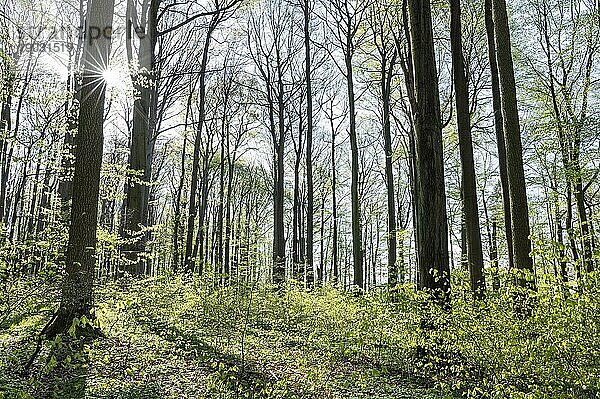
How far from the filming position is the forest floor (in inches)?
200

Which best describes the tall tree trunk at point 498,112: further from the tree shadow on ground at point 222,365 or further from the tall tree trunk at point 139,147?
the tall tree trunk at point 139,147

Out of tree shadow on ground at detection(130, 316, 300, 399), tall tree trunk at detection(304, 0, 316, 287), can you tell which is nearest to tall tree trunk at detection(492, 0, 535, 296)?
tree shadow on ground at detection(130, 316, 300, 399)

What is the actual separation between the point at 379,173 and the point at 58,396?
2394 cm

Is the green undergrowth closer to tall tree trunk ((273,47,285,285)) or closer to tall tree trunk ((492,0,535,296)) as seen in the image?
tall tree trunk ((492,0,535,296))

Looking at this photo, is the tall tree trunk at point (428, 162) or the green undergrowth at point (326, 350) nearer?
the green undergrowth at point (326, 350)

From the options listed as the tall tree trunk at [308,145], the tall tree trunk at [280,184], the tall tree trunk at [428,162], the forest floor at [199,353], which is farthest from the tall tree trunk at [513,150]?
the tall tree trunk at [308,145]

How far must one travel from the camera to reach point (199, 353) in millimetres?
7438

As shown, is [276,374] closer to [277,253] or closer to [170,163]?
[277,253]

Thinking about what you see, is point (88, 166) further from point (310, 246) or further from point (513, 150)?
point (310, 246)

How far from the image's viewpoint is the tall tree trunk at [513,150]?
6.89 metres

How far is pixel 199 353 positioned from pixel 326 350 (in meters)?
2.05

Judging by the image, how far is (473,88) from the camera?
14164 mm

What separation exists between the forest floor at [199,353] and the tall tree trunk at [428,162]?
1.48 meters

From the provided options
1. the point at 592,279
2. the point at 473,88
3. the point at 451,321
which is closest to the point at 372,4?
the point at 473,88
